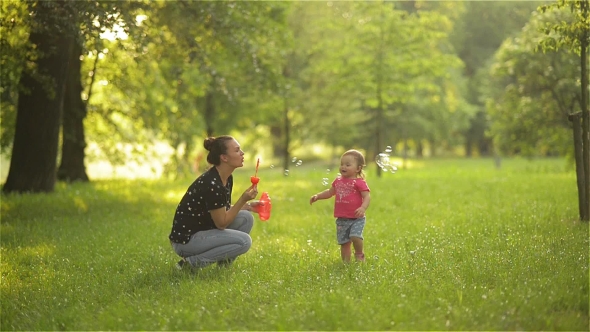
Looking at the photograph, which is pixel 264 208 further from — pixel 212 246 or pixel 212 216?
pixel 212 246

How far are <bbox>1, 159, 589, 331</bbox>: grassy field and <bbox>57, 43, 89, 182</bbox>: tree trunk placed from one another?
688cm

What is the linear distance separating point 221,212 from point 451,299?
3.09 meters

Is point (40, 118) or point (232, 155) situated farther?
point (40, 118)

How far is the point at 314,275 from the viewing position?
817 cm

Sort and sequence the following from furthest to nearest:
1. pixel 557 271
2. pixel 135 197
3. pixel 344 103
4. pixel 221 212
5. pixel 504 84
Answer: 1. pixel 504 84
2. pixel 344 103
3. pixel 135 197
4. pixel 221 212
5. pixel 557 271

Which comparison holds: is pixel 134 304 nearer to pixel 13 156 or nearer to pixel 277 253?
pixel 277 253

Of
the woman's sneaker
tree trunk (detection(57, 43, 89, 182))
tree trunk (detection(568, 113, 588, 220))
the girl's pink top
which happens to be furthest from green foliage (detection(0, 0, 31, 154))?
tree trunk (detection(568, 113, 588, 220))

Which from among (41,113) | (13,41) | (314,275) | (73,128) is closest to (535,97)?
(73,128)

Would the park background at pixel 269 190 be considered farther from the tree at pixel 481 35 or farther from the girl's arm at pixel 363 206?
the tree at pixel 481 35

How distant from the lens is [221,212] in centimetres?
830

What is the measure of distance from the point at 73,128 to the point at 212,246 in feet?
46.5

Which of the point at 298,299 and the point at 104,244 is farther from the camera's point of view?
the point at 104,244

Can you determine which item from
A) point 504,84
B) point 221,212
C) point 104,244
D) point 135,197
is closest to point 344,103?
point 504,84

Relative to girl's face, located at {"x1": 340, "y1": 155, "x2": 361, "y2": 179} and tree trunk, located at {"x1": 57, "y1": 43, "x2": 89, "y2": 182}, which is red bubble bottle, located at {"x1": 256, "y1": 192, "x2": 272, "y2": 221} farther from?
tree trunk, located at {"x1": 57, "y1": 43, "x2": 89, "y2": 182}
